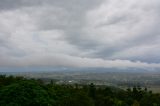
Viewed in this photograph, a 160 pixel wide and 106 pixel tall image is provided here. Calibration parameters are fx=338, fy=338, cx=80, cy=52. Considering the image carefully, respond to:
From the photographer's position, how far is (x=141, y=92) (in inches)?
4631

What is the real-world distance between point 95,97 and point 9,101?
35.3m

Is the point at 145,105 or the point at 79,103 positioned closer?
the point at 79,103

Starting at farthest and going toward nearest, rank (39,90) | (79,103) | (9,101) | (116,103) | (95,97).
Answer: (95,97) < (116,103) < (39,90) < (9,101) < (79,103)

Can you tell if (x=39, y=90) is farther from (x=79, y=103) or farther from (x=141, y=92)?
(x=141, y=92)

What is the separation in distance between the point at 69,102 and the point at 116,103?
30.6 meters

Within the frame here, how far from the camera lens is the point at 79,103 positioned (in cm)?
→ 7331

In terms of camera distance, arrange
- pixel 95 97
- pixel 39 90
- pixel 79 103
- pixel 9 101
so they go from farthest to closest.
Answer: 1. pixel 95 97
2. pixel 39 90
3. pixel 9 101
4. pixel 79 103

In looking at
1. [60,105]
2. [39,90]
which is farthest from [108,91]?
[60,105]

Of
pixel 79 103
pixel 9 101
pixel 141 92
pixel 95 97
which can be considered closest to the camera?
pixel 79 103

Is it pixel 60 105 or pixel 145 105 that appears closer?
pixel 60 105

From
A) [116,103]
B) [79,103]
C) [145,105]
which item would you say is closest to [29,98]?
[79,103]

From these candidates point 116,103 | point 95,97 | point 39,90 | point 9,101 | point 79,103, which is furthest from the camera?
point 95,97

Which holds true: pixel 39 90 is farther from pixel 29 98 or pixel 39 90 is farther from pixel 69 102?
pixel 69 102

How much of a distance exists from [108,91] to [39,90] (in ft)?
124
